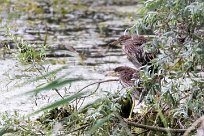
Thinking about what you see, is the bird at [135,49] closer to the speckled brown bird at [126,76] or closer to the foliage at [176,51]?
the speckled brown bird at [126,76]

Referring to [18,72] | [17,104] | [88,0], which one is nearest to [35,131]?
[17,104]

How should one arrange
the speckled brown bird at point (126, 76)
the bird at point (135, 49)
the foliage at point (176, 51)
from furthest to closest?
the bird at point (135, 49) < the speckled brown bird at point (126, 76) < the foliage at point (176, 51)

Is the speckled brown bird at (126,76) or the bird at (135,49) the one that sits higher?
the bird at (135,49)

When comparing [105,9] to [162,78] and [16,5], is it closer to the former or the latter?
[16,5]

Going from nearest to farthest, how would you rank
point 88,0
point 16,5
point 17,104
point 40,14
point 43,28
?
point 17,104 → point 43,28 → point 40,14 → point 16,5 → point 88,0

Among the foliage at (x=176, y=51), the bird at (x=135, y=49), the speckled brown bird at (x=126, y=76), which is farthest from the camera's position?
the bird at (x=135, y=49)

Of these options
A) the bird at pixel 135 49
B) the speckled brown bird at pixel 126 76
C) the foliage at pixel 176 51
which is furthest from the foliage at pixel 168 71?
the bird at pixel 135 49

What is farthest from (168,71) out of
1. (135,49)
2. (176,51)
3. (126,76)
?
(135,49)

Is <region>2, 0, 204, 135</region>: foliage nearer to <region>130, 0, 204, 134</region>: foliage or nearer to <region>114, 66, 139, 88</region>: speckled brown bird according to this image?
<region>130, 0, 204, 134</region>: foliage

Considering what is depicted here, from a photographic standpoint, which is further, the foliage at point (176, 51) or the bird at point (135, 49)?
the bird at point (135, 49)

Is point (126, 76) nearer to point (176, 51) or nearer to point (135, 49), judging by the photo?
point (135, 49)

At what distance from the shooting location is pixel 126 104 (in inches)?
152

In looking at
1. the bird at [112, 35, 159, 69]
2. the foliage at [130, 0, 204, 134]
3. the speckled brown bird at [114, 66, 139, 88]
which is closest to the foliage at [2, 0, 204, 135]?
the foliage at [130, 0, 204, 134]

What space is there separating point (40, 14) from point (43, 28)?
1376mm
